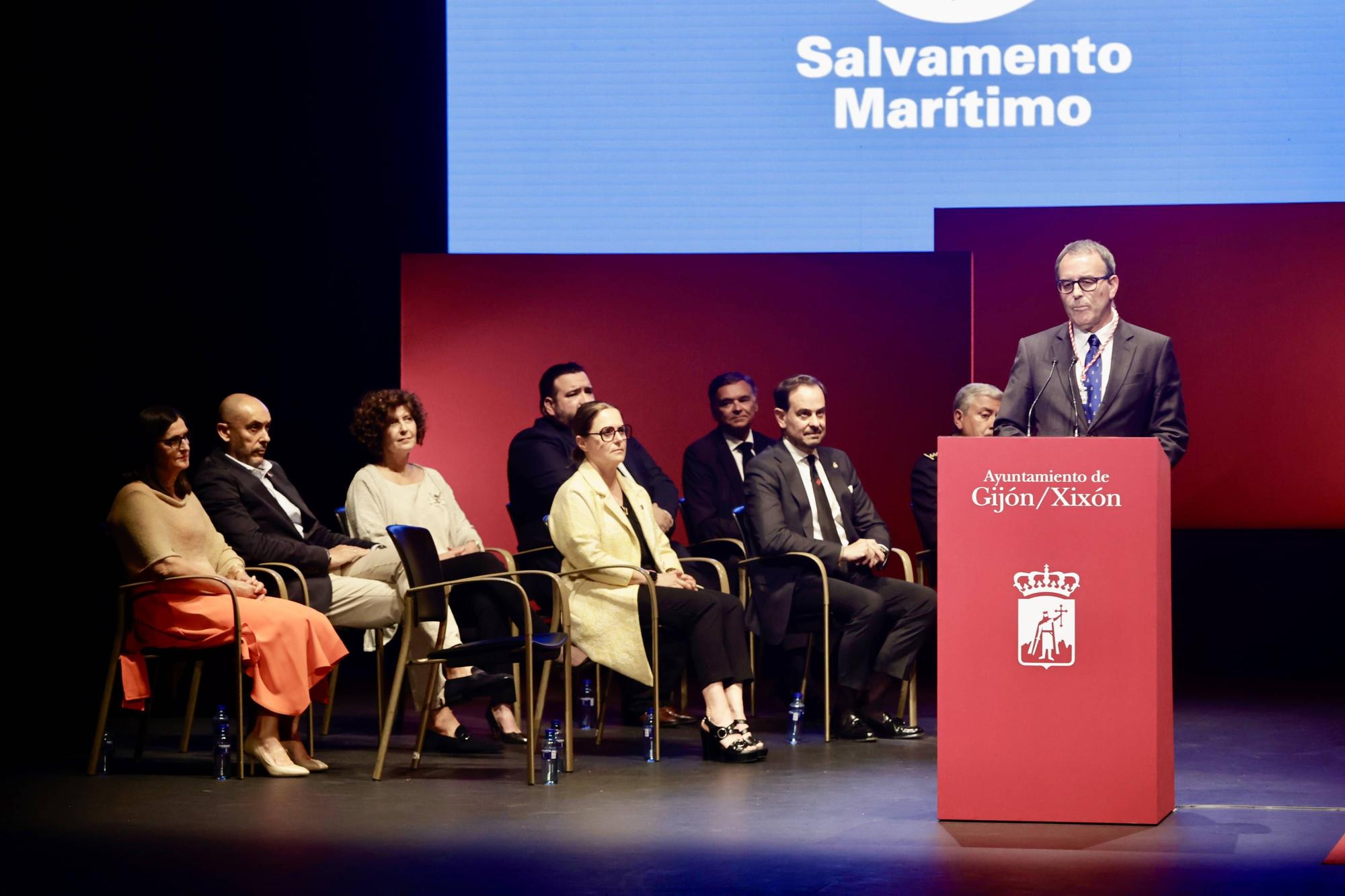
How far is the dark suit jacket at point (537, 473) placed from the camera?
591cm

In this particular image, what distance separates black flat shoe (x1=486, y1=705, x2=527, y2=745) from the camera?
5.38m

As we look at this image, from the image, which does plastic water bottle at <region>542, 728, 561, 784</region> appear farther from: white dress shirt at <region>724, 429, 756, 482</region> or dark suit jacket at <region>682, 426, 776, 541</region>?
white dress shirt at <region>724, 429, 756, 482</region>

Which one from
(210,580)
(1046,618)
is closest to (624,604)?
(210,580)

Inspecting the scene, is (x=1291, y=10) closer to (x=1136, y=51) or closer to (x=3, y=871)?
(x=1136, y=51)

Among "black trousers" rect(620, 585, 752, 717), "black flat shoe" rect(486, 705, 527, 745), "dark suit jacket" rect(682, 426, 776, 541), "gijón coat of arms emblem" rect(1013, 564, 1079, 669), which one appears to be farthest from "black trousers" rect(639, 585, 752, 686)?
"gijón coat of arms emblem" rect(1013, 564, 1079, 669)

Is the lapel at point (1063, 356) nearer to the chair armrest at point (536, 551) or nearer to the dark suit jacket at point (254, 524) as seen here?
the chair armrest at point (536, 551)

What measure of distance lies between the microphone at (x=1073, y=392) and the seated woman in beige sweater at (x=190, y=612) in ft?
7.41

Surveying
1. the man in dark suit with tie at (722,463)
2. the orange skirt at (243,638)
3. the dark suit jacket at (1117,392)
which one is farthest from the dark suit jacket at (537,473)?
the dark suit jacket at (1117,392)

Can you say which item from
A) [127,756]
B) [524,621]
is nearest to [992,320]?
[524,621]

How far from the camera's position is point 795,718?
5.34m

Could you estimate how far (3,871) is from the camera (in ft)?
11.4

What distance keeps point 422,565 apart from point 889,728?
168 centimetres

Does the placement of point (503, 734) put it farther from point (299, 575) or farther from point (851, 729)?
point (851, 729)

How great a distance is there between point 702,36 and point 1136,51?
6.04ft
